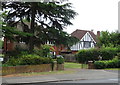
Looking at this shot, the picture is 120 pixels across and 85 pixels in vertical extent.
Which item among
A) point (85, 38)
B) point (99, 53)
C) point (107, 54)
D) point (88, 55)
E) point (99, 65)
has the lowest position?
point (99, 65)

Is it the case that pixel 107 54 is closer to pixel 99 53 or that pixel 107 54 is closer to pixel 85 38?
pixel 99 53

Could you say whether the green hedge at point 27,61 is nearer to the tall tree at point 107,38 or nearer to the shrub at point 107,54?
the shrub at point 107,54

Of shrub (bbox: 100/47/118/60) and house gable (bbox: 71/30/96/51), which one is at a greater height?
house gable (bbox: 71/30/96/51)

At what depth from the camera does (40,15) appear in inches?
1006

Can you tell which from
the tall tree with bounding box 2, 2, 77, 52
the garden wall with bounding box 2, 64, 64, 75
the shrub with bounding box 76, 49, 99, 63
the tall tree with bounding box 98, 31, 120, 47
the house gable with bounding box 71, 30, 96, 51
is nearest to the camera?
the garden wall with bounding box 2, 64, 64, 75

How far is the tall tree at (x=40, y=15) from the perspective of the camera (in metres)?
23.7

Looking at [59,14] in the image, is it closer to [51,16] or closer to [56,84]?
[51,16]

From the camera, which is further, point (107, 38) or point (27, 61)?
point (107, 38)

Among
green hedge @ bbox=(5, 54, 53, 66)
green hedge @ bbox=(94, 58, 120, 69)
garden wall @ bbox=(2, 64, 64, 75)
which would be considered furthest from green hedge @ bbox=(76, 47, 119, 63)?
green hedge @ bbox=(5, 54, 53, 66)

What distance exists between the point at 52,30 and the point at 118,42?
74.2ft

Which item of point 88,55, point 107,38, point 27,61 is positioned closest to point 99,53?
point 88,55

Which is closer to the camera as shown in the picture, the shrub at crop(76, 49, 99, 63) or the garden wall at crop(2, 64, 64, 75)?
the garden wall at crop(2, 64, 64, 75)

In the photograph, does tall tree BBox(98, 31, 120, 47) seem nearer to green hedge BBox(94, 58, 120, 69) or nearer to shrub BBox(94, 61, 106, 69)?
green hedge BBox(94, 58, 120, 69)

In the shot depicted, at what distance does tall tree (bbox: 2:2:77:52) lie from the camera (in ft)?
77.8
